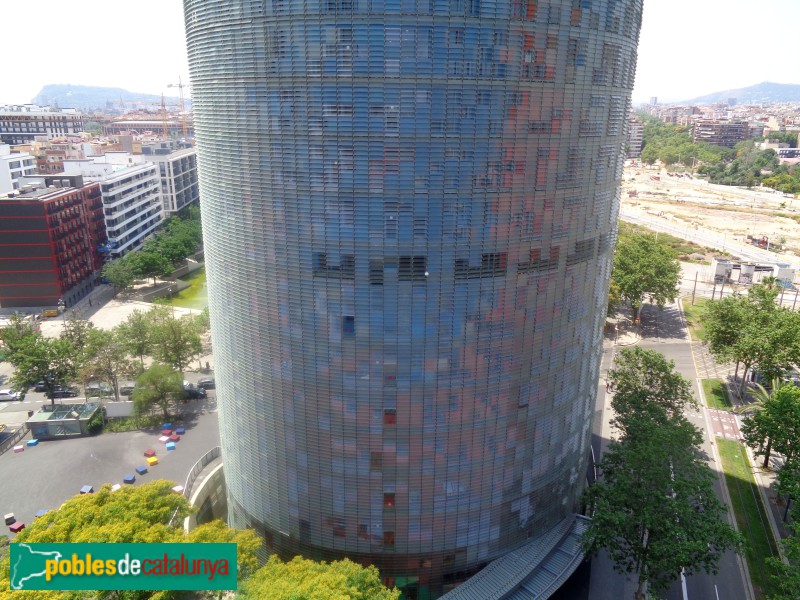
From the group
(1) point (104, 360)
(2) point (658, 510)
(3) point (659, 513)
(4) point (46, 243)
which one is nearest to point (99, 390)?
(1) point (104, 360)

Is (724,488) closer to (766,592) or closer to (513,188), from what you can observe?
(766,592)

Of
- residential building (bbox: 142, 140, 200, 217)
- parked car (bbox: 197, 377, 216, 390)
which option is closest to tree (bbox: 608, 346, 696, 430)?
parked car (bbox: 197, 377, 216, 390)

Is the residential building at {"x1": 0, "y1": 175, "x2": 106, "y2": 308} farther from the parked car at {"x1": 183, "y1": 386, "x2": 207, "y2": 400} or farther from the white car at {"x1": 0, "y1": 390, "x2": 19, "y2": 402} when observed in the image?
the parked car at {"x1": 183, "y1": 386, "x2": 207, "y2": 400}

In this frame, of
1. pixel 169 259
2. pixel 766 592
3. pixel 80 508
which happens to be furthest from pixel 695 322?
pixel 169 259

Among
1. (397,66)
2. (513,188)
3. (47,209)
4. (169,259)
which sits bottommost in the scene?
(169,259)

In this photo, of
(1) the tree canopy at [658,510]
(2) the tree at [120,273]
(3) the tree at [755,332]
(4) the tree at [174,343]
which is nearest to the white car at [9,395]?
(4) the tree at [174,343]
